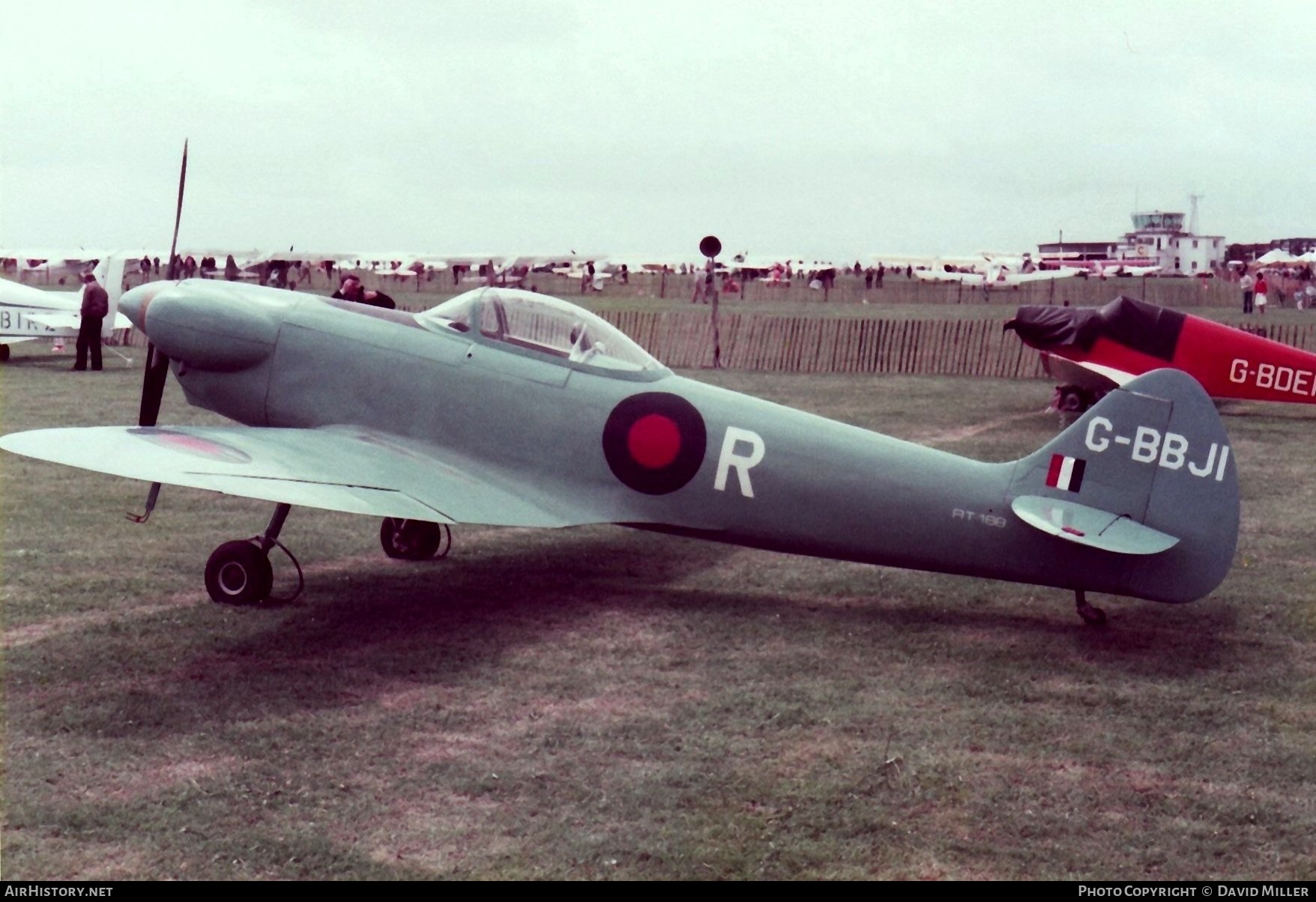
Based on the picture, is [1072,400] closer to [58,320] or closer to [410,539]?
[410,539]

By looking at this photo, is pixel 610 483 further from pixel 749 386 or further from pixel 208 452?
pixel 749 386

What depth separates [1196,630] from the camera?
7.03 m

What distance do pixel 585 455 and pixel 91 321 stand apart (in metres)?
15.9

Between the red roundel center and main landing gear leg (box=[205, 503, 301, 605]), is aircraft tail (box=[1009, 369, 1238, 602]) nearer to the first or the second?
the red roundel center

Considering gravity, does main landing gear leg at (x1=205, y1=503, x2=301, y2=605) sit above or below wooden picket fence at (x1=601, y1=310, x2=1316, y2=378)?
below

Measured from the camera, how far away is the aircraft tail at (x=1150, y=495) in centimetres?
639

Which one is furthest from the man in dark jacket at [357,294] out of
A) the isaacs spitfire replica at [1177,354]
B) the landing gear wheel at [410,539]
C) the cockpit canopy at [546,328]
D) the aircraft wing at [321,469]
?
the isaacs spitfire replica at [1177,354]

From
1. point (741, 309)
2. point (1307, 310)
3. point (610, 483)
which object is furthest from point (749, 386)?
point (1307, 310)

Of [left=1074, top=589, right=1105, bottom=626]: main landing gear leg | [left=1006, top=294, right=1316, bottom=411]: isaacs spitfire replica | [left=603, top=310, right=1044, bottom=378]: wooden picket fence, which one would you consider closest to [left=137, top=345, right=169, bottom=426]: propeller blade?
[left=1074, top=589, right=1105, bottom=626]: main landing gear leg

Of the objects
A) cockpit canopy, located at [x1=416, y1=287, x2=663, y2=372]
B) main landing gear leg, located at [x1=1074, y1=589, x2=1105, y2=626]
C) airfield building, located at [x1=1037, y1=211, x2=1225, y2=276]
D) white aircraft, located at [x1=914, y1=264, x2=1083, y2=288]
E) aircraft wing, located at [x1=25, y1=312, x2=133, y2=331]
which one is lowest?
aircraft wing, located at [x1=25, y1=312, x2=133, y2=331]

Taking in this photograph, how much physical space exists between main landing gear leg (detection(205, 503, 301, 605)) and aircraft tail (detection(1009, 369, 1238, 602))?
4.14 meters

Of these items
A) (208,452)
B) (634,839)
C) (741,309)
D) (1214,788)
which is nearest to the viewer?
(634,839)

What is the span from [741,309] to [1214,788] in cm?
4106

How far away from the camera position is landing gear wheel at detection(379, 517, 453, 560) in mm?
8641
